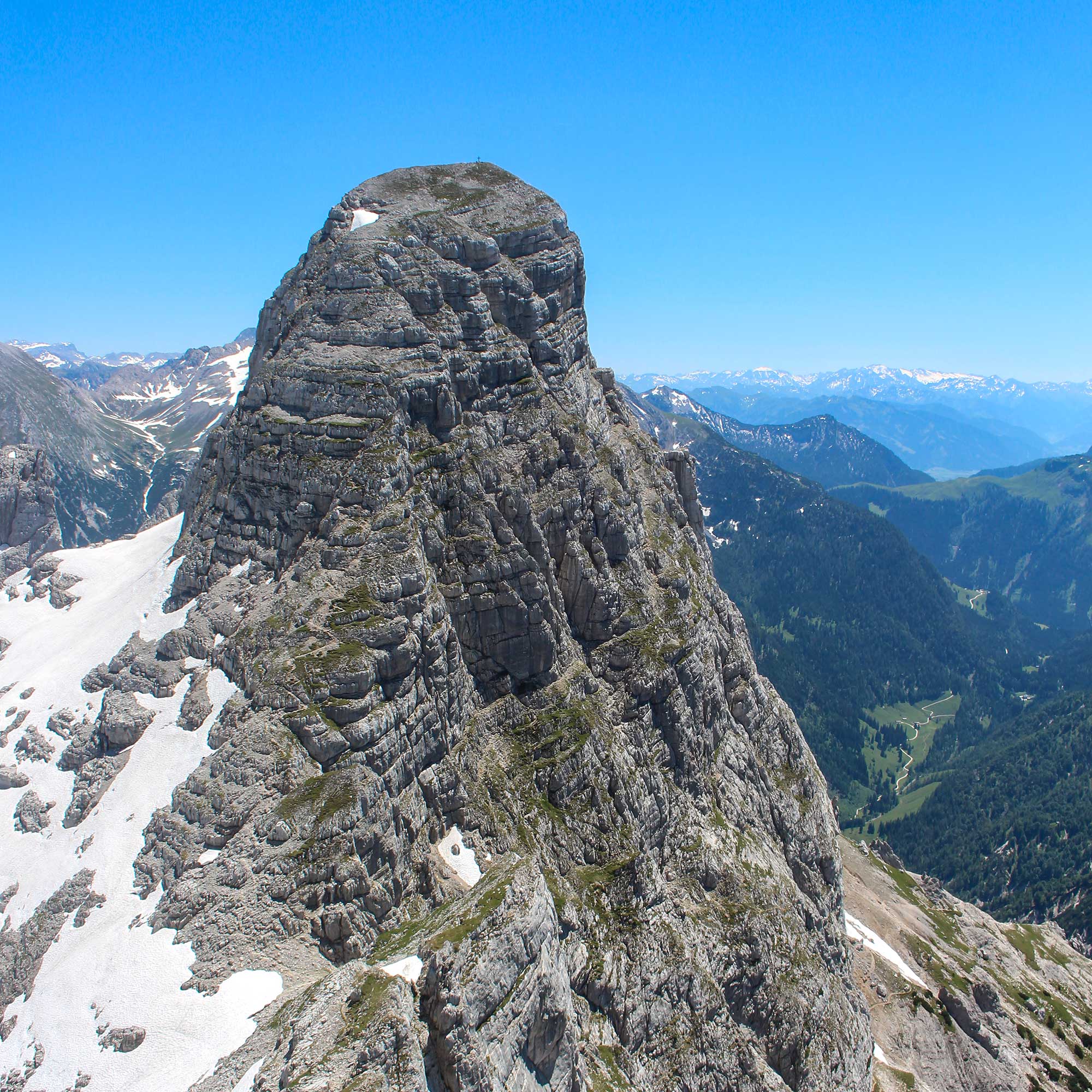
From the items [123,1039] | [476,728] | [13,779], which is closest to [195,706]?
[13,779]

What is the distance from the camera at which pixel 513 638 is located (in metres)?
74.8

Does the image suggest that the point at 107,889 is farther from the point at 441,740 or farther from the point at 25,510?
the point at 25,510

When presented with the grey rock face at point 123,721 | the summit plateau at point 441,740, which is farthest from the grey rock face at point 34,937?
the grey rock face at point 123,721

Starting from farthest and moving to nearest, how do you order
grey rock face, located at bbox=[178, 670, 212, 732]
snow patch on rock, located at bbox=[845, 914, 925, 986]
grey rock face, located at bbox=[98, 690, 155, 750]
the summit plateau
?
snow patch on rock, located at bbox=[845, 914, 925, 986]
grey rock face, located at bbox=[98, 690, 155, 750]
grey rock face, located at bbox=[178, 670, 212, 732]
the summit plateau

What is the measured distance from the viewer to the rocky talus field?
150 ft

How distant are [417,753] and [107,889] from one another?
76.2 feet

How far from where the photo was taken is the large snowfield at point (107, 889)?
140 feet

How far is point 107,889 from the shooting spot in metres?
51.9

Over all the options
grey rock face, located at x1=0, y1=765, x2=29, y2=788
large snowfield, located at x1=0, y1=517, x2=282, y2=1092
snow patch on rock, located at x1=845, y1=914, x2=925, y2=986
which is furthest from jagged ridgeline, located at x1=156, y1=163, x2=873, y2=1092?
snow patch on rock, located at x1=845, y1=914, x2=925, y2=986

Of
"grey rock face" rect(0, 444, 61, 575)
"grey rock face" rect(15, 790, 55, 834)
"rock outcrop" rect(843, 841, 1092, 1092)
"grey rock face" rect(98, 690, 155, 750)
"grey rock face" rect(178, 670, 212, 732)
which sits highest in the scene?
"grey rock face" rect(0, 444, 61, 575)

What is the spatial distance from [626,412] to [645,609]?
40710 millimetres

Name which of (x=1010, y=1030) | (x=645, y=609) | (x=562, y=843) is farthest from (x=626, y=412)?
(x=1010, y=1030)

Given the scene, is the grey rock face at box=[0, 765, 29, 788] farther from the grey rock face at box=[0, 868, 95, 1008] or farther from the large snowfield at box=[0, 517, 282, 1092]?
the grey rock face at box=[0, 868, 95, 1008]

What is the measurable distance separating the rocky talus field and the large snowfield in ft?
0.85
